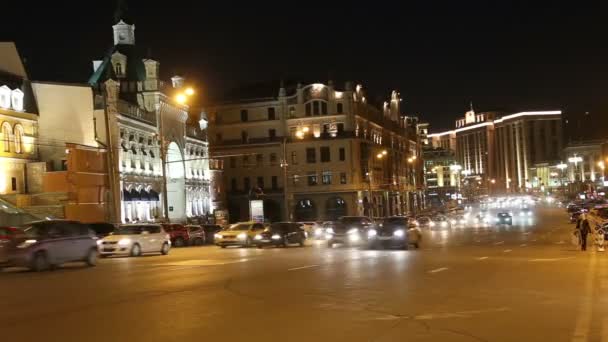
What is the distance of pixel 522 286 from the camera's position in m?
17.3

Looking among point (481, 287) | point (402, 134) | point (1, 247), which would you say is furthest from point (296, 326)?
point (402, 134)

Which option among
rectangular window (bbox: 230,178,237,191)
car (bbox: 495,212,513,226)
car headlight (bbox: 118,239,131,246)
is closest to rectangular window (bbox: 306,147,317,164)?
rectangular window (bbox: 230,178,237,191)

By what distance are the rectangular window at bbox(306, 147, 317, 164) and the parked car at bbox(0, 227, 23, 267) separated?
3104 inches

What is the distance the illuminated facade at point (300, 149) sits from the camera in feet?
336

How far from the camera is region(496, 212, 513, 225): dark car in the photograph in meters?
75.6

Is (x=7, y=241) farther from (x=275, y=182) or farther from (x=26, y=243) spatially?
(x=275, y=182)

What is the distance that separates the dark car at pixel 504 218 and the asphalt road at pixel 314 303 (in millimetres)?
52650

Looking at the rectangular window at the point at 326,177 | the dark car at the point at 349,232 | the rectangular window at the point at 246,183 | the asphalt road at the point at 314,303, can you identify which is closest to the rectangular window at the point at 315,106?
the rectangular window at the point at 326,177

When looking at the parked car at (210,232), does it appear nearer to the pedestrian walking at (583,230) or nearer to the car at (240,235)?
the car at (240,235)

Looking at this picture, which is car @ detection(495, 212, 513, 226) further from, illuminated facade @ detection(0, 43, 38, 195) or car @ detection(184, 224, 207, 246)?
illuminated facade @ detection(0, 43, 38, 195)

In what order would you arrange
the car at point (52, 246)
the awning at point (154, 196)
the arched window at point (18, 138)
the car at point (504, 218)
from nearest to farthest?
the car at point (52, 246), the arched window at point (18, 138), the awning at point (154, 196), the car at point (504, 218)

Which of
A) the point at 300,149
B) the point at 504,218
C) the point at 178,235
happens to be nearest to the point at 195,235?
the point at 178,235

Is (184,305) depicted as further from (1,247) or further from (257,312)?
(1,247)

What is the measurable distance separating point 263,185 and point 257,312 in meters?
92.1
